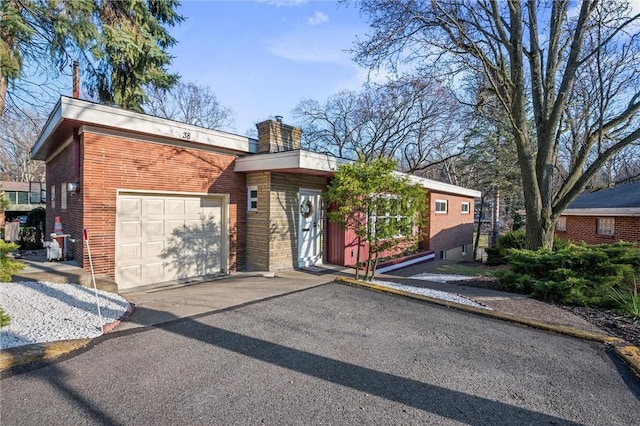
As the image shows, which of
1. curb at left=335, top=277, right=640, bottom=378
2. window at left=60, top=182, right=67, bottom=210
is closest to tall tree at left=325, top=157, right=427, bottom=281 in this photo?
curb at left=335, top=277, right=640, bottom=378

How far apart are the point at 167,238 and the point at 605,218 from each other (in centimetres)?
1684

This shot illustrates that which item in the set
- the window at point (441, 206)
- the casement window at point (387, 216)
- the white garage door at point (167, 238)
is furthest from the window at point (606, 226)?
the white garage door at point (167, 238)

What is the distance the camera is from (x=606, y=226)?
13.2m

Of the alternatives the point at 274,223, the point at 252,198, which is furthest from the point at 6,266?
the point at 252,198

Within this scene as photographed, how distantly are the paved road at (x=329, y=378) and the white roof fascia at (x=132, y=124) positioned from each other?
431 centimetres

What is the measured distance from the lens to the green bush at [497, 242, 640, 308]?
551 cm

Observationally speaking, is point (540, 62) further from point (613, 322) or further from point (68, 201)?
point (68, 201)

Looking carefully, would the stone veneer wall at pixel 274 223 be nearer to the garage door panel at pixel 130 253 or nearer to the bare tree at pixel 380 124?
the garage door panel at pixel 130 253

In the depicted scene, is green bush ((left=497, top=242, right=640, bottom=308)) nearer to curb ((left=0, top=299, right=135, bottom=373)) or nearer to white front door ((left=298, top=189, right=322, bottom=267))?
white front door ((left=298, top=189, right=322, bottom=267))

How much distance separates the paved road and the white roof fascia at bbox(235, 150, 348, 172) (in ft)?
13.0

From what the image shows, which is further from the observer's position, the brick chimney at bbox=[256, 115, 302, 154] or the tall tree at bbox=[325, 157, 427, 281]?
the brick chimney at bbox=[256, 115, 302, 154]

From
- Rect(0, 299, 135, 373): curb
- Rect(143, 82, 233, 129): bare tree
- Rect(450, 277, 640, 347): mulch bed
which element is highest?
Rect(143, 82, 233, 129): bare tree

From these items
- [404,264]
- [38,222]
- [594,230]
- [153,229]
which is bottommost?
[404,264]

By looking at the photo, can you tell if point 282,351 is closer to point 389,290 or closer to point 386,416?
point 386,416
